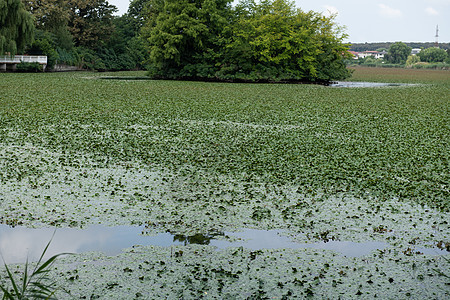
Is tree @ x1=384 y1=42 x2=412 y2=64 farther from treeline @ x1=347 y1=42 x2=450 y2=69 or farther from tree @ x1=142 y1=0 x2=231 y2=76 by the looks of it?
tree @ x1=142 y1=0 x2=231 y2=76

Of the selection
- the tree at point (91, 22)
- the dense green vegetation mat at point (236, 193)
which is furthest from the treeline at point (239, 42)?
the dense green vegetation mat at point (236, 193)

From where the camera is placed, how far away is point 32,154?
1072 centimetres

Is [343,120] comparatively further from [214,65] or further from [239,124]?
[214,65]

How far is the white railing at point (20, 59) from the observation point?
143 feet

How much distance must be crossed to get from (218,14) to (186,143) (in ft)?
103

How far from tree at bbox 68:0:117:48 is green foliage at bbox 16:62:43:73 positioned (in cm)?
1302

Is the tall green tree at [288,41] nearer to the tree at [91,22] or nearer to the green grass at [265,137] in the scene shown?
the green grass at [265,137]

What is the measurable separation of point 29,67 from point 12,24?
17.9ft

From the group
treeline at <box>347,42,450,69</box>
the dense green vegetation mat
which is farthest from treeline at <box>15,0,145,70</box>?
treeline at <box>347,42,450,69</box>

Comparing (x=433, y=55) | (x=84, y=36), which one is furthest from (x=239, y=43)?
(x=433, y=55)

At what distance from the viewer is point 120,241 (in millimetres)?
6074

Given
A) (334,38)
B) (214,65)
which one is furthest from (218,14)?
(334,38)

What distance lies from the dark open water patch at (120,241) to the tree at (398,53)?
157 metres

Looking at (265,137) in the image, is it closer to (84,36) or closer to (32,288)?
(32,288)
